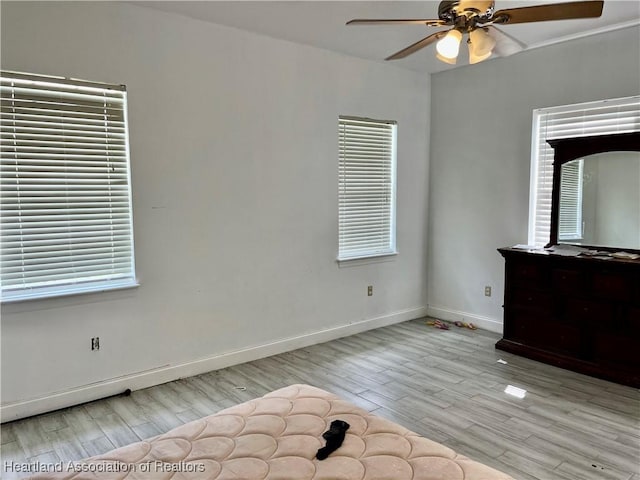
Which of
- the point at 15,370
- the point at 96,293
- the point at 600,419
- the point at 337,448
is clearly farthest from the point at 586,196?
the point at 15,370

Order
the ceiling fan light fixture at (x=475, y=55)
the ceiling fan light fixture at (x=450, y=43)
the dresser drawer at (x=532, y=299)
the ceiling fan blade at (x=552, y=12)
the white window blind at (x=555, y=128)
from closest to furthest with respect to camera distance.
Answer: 1. the ceiling fan blade at (x=552, y=12)
2. the ceiling fan light fixture at (x=450, y=43)
3. the ceiling fan light fixture at (x=475, y=55)
4. the white window blind at (x=555, y=128)
5. the dresser drawer at (x=532, y=299)

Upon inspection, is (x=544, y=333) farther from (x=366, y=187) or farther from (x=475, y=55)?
(x=475, y=55)

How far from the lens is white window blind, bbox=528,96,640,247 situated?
12.6 ft

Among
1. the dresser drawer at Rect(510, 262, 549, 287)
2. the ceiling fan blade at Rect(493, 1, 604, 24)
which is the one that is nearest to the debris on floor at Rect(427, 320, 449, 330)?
the dresser drawer at Rect(510, 262, 549, 287)

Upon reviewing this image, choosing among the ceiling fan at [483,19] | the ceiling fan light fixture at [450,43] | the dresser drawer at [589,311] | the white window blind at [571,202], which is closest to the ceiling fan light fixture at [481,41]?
the ceiling fan at [483,19]

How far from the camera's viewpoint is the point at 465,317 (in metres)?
5.05

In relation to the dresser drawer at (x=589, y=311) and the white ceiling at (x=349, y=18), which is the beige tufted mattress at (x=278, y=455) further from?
the white ceiling at (x=349, y=18)

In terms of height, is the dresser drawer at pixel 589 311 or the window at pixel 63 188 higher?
the window at pixel 63 188

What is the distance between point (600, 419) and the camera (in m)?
2.92

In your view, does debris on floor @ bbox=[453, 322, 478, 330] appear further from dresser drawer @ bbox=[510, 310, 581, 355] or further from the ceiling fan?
the ceiling fan

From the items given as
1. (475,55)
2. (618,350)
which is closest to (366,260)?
(618,350)

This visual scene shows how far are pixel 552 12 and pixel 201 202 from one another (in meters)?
2.66

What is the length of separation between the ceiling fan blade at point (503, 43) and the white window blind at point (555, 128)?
1.68m

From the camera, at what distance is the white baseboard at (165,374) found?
296cm
